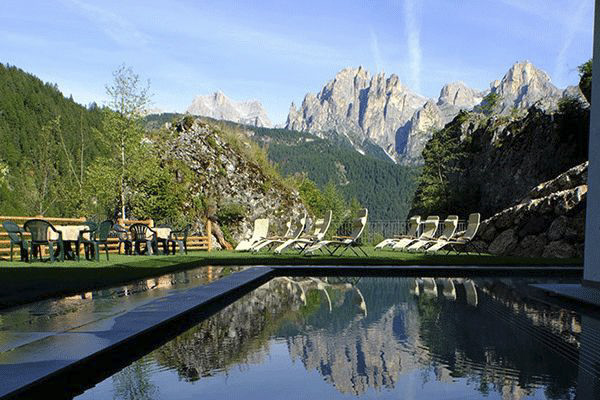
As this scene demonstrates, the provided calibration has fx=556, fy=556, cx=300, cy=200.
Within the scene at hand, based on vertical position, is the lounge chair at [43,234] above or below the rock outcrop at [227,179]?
below

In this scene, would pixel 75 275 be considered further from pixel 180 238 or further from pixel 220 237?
pixel 220 237

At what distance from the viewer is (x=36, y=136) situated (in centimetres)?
4103

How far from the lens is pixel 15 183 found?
3475 cm

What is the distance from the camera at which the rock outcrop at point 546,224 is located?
13.8 metres

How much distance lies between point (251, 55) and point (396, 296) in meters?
20.1

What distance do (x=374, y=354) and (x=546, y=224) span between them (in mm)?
12198

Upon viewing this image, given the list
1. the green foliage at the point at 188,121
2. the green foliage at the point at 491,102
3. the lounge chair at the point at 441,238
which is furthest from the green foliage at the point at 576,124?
the green foliage at the point at 188,121

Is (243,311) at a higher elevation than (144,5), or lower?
lower

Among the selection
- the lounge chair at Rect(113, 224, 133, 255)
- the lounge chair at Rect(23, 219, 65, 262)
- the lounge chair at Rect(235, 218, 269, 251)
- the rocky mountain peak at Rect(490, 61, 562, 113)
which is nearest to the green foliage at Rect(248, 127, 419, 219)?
the lounge chair at Rect(235, 218, 269, 251)

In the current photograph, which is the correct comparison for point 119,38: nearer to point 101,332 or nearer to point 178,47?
point 178,47

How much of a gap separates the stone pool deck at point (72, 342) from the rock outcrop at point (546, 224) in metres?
11.3

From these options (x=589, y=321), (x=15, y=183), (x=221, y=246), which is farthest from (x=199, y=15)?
(x=15, y=183)

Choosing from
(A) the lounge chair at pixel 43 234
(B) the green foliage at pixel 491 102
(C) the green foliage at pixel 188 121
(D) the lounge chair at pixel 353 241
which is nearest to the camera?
(A) the lounge chair at pixel 43 234

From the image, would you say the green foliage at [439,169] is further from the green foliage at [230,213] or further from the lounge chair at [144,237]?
the lounge chair at [144,237]
